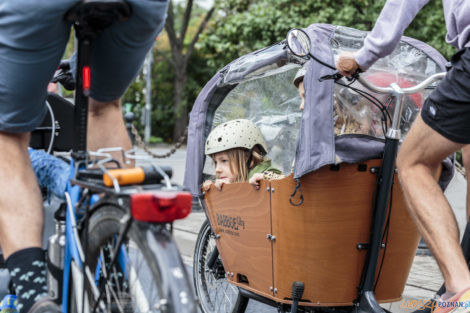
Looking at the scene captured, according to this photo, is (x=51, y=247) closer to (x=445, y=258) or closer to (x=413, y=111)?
(x=445, y=258)

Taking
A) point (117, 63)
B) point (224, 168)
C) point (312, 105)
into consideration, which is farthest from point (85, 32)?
point (224, 168)

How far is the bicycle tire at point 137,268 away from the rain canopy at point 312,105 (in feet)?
3.54

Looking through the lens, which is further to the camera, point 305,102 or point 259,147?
point 259,147

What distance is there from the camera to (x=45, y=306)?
2096 millimetres

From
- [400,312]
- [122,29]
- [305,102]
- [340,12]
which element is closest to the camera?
[122,29]

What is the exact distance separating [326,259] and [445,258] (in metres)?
0.63

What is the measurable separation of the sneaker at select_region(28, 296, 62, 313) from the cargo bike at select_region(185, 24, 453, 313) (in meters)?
1.19

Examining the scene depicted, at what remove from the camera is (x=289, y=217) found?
10.2ft

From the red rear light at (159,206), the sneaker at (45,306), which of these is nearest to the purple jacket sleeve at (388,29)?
the red rear light at (159,206)

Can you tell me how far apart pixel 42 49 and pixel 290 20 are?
16478 millimetres

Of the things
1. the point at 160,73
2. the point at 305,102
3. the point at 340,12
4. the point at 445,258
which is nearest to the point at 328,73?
the point at 305,102

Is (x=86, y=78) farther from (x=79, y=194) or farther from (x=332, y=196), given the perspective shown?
(x=332, y=196)

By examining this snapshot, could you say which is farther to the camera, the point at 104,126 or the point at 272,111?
the point at 272,111

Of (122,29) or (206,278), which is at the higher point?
(122,29)
